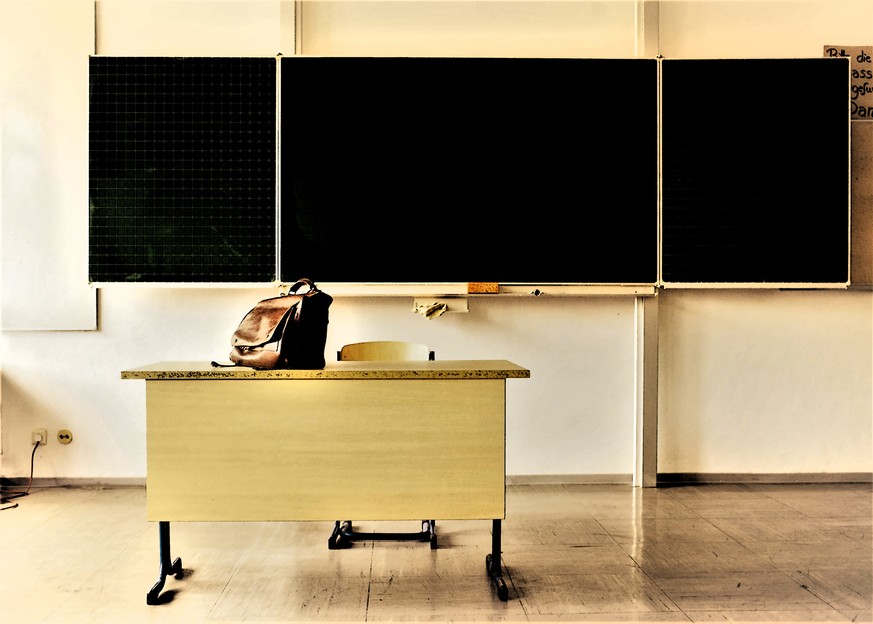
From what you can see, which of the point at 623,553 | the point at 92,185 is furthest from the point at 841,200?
the point at 92,185

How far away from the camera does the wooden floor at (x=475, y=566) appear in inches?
89.2

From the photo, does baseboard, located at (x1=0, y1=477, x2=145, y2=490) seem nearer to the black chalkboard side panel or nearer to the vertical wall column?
the vertical wall column

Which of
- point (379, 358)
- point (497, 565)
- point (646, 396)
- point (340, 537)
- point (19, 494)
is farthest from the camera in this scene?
point (646, 396)

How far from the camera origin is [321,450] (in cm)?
239

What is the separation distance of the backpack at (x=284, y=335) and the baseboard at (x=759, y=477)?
97.0 inches

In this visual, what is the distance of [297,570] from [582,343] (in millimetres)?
2110

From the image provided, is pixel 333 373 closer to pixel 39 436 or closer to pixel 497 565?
pixel 497 565

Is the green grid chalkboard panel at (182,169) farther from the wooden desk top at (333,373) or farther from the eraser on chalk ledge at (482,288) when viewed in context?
the wooden desk top at (333,373)

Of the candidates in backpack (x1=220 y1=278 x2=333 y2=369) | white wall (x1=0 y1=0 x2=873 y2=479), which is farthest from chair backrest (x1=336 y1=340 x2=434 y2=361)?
white wall (x1=0 y1=0 x2=873 y2=479)

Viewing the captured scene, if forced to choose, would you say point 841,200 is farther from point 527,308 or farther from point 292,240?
point 292,240

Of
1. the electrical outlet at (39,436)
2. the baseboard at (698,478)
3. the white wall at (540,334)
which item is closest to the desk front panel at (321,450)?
the white wall at (540,334)

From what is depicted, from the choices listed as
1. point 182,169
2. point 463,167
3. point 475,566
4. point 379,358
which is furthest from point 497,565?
point 182,169

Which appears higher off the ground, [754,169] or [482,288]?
[754,169]

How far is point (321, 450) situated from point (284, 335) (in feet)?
1.42
